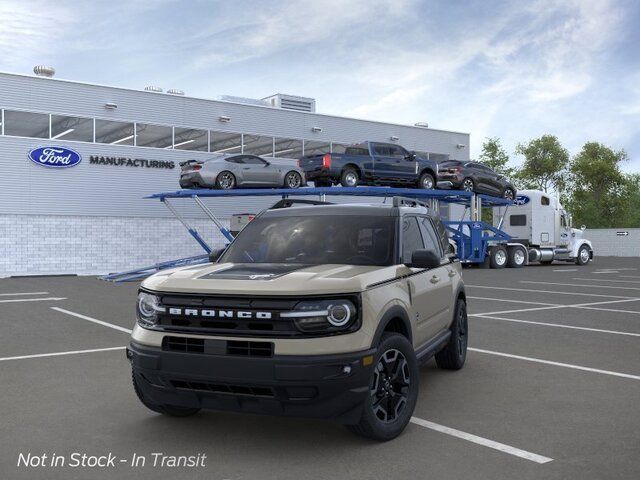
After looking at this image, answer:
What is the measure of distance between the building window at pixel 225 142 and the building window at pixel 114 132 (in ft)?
→ 12.8

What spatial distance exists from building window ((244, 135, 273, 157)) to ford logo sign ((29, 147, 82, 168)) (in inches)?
313

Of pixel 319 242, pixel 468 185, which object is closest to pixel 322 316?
pixel 319 242

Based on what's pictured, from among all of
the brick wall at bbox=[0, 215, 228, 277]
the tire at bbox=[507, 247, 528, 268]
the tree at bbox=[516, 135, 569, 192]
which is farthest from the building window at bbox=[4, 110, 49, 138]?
the tree at bbox=[516, 135, 569, 192]

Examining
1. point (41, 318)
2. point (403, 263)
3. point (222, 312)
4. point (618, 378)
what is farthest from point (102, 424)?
point (41, 318)

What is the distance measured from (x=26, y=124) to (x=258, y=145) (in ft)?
34.5

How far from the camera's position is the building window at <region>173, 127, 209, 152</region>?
3020 centimetres

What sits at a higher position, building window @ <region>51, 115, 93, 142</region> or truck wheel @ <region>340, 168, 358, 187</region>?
building window @ <region>51, 115, 93, 142</region>

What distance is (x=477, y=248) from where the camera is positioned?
29.0 m

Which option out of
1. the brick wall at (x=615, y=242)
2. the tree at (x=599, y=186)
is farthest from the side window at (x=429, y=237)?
the tree at (x=599, y=186)

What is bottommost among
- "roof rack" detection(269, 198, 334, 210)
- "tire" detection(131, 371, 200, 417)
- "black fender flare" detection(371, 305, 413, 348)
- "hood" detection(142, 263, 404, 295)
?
"tire" detection(131, 371, 200, 417)

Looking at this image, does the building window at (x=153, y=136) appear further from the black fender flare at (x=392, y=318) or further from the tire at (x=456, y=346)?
the black fender flare at (x=392, y=318)

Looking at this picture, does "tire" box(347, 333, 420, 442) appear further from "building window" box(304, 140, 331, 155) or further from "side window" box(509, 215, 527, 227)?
"building window" box(304, 140, 331, 155)

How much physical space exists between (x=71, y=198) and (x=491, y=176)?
58.1 ft

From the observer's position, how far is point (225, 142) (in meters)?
31.7
